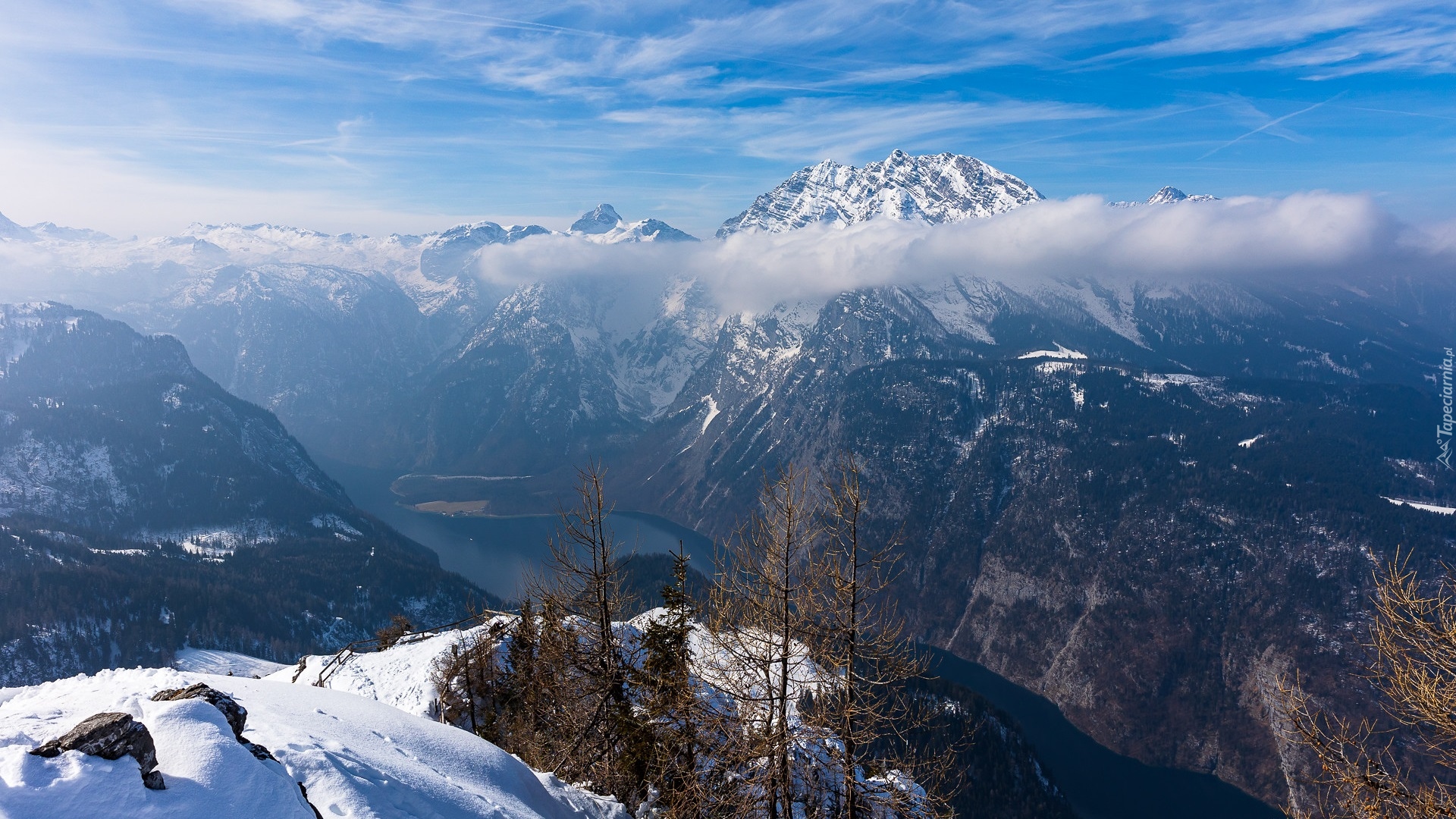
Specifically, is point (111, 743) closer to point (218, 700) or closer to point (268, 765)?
point (268, 765)

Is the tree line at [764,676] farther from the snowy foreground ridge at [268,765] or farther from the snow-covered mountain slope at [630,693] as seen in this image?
the snowy foreground ridge at [268,765]

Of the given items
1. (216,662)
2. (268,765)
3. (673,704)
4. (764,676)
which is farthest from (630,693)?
(216,662)

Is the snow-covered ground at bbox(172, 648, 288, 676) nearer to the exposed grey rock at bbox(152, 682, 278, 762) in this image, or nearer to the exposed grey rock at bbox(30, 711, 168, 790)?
the exposed grey rock at bbox(152, 682, 278, 762)

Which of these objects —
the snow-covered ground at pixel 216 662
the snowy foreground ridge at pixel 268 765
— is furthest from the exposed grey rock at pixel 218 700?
the snow-covered ground at pixel 216 662

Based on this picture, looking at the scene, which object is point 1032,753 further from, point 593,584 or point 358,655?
point 593,584

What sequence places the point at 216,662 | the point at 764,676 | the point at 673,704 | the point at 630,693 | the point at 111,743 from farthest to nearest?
the point at 216,662 → the point at 630,693 → the point at 673,704 → the point at 764,676 → the point at 111,743

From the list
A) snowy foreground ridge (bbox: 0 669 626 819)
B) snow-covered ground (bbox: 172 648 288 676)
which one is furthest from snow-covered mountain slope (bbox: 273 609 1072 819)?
snow-covered ground (bbox: 172 648 288 676)

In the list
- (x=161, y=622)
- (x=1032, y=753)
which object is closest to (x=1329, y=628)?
(x=1032, y=753)
